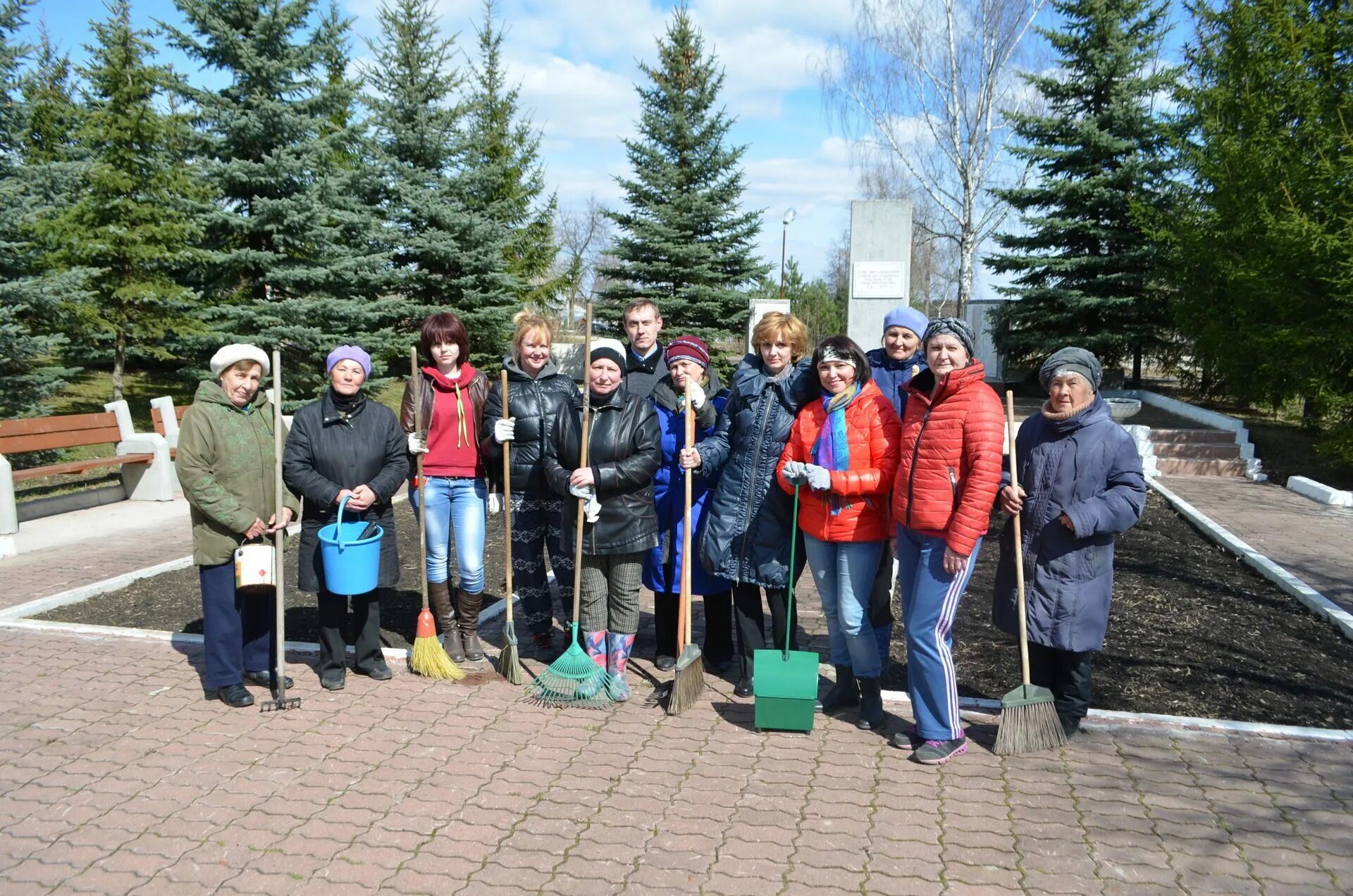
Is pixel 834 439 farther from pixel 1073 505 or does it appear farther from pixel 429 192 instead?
pixel 429 192

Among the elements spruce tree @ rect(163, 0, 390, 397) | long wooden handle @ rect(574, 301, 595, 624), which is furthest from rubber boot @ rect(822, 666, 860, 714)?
spruce tree @ rect(163, 0, 390, 397)

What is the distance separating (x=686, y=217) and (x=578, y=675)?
50.8ft

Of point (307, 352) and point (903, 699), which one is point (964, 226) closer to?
point (307, 352)

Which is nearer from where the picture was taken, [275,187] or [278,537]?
[278,537]

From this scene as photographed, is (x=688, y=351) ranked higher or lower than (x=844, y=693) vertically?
higher

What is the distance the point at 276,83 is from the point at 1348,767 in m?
15.4

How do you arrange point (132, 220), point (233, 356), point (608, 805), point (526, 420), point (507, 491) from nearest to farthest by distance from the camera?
point (608, 805) < point (233, 356) < point (507, 491) < point (526, 420) < point (132, 220)

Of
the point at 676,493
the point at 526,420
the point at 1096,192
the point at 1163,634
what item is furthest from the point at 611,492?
→ the point at 1096,192

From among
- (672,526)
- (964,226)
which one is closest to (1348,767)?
(672,526)

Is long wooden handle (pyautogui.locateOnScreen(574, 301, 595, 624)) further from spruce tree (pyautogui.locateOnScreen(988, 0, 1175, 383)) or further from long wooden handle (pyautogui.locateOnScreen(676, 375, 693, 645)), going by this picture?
spruce tree (pyautogui.locateOnScreen(988, 0, 1175, 383))

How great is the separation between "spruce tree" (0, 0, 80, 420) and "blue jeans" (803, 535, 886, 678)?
31.7 ft

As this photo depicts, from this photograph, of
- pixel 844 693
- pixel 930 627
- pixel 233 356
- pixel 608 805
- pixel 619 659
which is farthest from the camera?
pixel 619 659

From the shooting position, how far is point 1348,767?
3.97 m

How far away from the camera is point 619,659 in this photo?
4.74 meters
